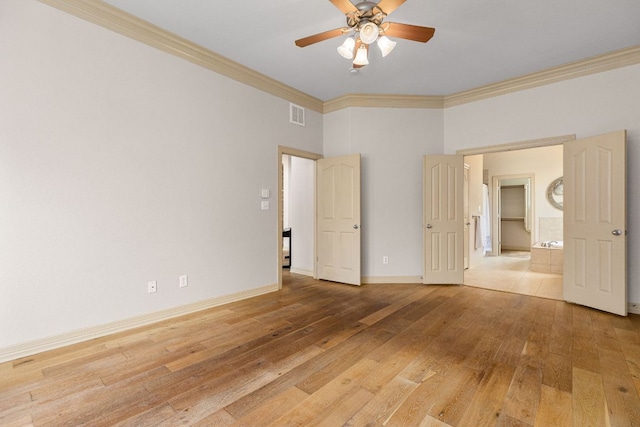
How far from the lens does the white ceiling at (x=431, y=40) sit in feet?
8.73

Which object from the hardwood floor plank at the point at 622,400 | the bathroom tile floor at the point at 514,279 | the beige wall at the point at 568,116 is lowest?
the hardwood floor plank at the point at 622,400

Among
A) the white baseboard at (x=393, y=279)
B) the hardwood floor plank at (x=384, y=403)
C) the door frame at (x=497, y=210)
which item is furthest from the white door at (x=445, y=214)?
the door frame at (x=497, y=210)

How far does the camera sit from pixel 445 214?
14.8 ft

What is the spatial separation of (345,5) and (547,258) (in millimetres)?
5673

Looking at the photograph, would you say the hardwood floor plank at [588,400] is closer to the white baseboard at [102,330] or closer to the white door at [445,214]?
the white door at [445,214]

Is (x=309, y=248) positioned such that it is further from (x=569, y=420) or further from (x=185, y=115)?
(x=569, y=420)

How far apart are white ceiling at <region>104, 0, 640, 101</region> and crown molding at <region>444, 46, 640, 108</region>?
4.4 inches

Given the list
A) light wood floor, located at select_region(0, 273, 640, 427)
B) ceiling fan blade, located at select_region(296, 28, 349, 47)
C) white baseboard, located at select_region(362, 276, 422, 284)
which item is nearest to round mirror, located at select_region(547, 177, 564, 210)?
light wood floor, located at select_region(0, 273, 640, 427)

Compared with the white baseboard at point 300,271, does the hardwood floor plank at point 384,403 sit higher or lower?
lower

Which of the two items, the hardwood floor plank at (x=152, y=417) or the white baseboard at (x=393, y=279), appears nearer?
the hardwood floor plank at (x=152, y=417)

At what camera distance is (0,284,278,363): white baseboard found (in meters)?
2.28

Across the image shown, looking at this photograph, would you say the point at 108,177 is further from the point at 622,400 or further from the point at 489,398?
the point at 622,400

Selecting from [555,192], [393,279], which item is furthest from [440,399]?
[555,192]

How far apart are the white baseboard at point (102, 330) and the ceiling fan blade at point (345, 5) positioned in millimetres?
3149
